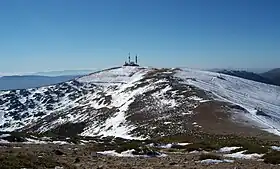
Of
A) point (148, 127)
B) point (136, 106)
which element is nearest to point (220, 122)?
point (148, 127)

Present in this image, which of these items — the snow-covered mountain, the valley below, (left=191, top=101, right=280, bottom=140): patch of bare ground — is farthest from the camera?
the snow-covered mountain

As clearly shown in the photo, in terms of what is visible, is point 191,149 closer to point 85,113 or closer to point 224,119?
point 224,119

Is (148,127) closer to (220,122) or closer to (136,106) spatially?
(220,122)

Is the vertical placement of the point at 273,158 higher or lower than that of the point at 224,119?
higher

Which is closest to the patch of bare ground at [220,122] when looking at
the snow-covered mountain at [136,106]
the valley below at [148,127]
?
the valley below at [148,127]

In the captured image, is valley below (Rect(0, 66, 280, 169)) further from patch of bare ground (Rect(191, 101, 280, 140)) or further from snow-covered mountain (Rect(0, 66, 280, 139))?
snow-covered mountain (Rect(0, 66, 280, 139))

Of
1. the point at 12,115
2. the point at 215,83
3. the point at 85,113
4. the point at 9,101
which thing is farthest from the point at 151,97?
the point at 9,101

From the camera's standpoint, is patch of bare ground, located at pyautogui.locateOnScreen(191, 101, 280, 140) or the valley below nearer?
the valley below

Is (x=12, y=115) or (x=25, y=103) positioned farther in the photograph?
(x=25, y=103)

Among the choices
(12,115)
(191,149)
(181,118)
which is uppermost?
(191,149)

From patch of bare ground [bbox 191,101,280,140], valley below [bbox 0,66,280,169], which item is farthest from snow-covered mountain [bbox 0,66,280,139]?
patch of bare ground [bbox 191,101,280,140]
